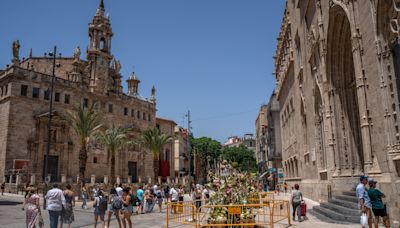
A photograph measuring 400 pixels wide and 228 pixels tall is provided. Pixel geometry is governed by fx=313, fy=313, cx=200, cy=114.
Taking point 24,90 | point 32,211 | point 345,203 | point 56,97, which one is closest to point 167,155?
point 56,97

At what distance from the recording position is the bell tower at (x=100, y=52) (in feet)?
151

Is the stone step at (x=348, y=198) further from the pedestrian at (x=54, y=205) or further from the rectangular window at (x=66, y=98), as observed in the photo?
the rectangular window at (x=66, y=98)

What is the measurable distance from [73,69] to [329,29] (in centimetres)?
3861

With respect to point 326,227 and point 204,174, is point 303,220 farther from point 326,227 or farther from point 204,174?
point 204,174

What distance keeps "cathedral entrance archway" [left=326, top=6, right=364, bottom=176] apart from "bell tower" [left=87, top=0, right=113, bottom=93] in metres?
36.6

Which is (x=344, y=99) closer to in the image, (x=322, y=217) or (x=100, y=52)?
(x=322, y=217)

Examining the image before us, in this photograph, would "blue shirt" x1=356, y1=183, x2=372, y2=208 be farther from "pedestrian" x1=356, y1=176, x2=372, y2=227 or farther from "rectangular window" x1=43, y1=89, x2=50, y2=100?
"rectangular window" x1=43, y1=89, x2=50, y2=100

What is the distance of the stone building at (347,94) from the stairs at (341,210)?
1001mm

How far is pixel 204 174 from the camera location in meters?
77.9

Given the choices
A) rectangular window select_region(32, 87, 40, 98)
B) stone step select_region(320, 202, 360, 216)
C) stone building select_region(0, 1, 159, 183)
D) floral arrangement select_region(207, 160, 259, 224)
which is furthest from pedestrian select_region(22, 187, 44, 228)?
rectangular window select_region(32, 87, 40, 98)

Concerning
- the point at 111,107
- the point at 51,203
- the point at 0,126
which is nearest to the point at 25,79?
the point at 0,126

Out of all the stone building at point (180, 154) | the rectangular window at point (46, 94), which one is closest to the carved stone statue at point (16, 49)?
the rectangular window at point (46, 94)

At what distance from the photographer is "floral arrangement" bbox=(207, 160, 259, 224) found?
998cm

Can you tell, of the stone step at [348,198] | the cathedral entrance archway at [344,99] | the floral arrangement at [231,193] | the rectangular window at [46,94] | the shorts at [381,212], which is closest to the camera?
the shorts at [381,212]
